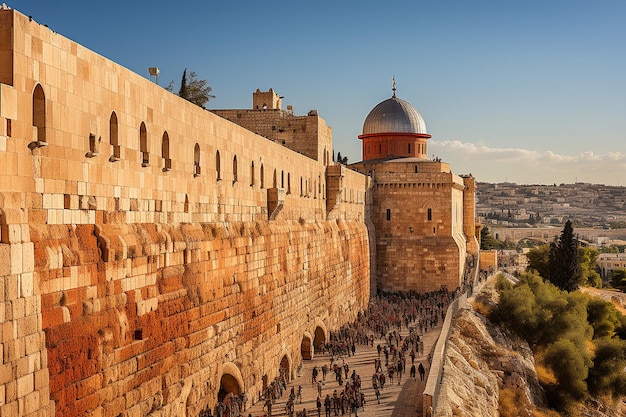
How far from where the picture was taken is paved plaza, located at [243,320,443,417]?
13.6 m

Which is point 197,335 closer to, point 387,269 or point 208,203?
point 208,203

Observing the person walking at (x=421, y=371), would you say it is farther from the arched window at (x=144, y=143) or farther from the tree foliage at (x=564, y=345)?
the arched window at (x=144, y=143)

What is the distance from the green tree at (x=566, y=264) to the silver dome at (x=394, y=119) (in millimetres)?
9877

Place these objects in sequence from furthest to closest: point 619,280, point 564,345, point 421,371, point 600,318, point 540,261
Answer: point 619,280
point 540,261
point 600,318
point 564,345
point 421,371

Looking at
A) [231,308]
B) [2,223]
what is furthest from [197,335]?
[2,223]

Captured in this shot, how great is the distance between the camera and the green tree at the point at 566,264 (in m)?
37.5

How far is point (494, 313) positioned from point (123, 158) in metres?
20.3

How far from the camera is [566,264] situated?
124ft

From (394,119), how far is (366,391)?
20.7m

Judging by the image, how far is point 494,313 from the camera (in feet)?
85.5

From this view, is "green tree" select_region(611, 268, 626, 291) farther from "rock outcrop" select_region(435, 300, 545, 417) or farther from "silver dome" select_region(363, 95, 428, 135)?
"rock outcrop" select_region(435, 300, 545, 417)

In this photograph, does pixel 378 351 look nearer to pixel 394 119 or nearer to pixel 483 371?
pixel 483 371

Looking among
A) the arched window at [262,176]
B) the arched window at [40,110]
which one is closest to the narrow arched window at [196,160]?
the arched window at [262,176]

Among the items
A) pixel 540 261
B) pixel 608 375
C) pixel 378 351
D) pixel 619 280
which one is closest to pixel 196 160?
pixel 378 351
